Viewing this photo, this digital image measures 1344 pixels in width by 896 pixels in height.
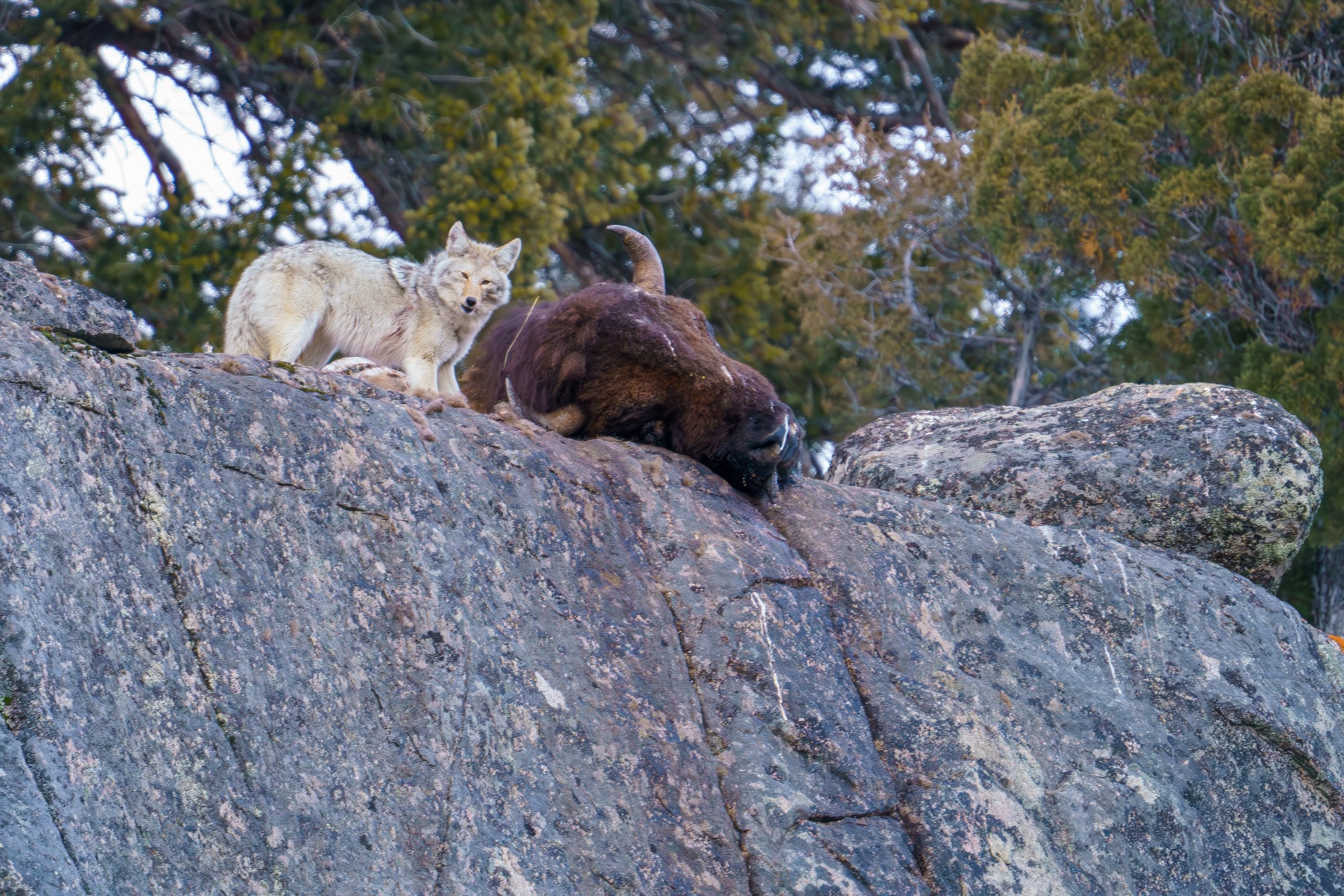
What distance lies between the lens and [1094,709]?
5.22m

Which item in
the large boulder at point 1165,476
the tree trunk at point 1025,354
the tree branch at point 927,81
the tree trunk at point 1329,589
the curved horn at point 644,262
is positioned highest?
the tree branch at point 927,81

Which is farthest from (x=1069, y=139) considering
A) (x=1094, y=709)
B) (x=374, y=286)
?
(x=1094, y=709)

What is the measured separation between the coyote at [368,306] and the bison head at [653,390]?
3.85 ft

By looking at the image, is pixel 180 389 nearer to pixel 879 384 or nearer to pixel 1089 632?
pixel 1089 632

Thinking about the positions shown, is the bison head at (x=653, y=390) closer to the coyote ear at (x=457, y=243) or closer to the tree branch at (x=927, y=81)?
the coyote ear at (x=457, y=243)

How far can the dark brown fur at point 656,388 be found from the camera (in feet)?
17.9

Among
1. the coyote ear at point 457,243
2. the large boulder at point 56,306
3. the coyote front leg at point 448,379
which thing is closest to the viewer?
the large boulder at point 56,306

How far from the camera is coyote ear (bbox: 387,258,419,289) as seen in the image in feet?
23.9

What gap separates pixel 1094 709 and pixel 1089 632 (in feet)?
1.17

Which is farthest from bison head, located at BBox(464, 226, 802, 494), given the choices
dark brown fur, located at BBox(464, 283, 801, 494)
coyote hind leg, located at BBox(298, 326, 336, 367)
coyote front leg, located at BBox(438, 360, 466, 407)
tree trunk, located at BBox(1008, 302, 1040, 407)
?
tree trunk, located at BBox(1008, 302, 1040, 407)

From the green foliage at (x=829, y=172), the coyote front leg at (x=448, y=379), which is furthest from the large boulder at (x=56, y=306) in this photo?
the green foliage at (x=829, y=172)

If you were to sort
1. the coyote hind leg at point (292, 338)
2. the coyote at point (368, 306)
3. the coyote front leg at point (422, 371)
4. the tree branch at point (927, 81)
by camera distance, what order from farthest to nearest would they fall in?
the tree branch at point (927, 81), the coyote front leg at point (422, 371), the coyote at point (368, 306), the coyote hind leg at point (292, 338)

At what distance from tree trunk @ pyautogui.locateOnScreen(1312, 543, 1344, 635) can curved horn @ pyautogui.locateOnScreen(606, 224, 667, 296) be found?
746cm

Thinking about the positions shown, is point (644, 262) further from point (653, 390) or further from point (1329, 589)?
point (1329, 589)
